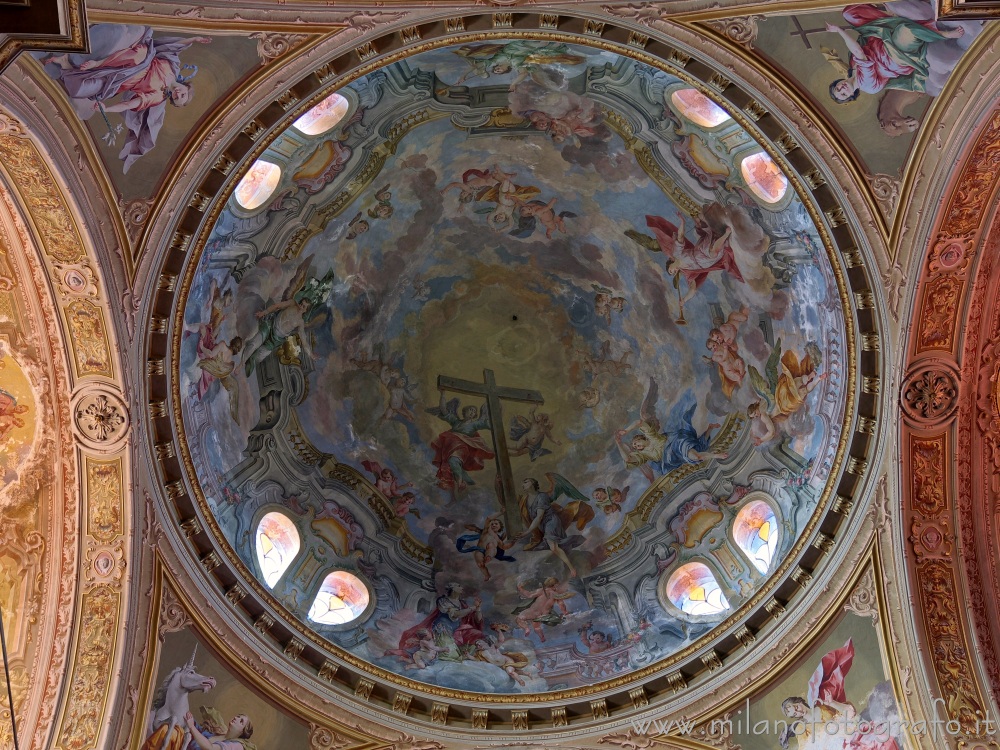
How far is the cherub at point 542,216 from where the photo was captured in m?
21.2

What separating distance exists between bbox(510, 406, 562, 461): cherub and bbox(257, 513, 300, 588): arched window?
214 inches

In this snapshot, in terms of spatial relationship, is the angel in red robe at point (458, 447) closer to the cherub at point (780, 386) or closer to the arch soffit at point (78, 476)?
the cherub at point (780, 386)

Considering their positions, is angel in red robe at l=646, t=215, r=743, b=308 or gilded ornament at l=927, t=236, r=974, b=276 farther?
angel in red robe at l=646, t=215, r=743, b=308

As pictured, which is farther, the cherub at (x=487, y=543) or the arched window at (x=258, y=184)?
the cherub at (x=487, y=543)

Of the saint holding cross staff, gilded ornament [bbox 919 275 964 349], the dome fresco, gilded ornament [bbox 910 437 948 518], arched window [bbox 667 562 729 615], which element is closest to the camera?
gilded ornament [bbox 919 275 964 349]

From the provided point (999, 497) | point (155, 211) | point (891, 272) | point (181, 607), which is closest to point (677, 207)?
point (891, 272)

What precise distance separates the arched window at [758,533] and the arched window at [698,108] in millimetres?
6771

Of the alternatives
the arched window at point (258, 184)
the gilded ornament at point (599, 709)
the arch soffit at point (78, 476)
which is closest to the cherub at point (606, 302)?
the arched window at point (258, 184)

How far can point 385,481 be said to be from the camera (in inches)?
849

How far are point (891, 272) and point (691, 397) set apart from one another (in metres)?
6.53

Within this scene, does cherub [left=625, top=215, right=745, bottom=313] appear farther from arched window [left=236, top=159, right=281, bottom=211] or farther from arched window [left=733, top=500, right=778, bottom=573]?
arched window [left=236, top=159, right=281, bottom=211]

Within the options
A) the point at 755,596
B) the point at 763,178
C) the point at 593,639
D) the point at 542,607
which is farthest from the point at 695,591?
the point at 763,178

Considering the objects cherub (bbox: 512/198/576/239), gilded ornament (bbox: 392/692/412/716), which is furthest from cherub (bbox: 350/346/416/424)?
gilded ornament (bbox: 392/692/412/716)

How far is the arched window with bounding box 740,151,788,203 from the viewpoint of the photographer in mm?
17156
